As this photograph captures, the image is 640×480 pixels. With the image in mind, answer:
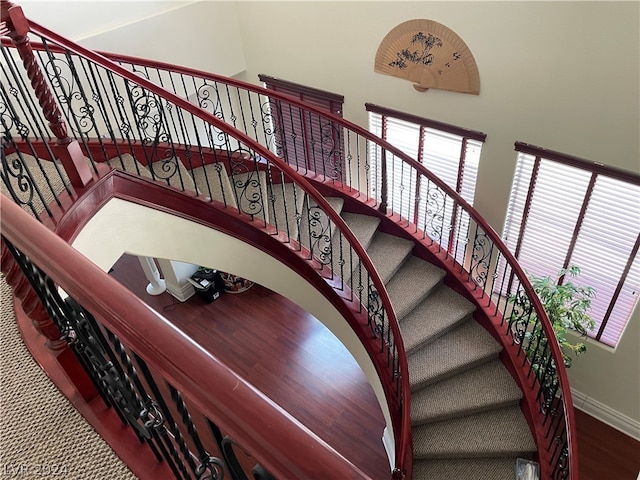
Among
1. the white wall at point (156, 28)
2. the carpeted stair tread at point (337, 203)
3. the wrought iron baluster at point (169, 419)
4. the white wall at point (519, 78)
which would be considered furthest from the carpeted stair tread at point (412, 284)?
the white wall at point (156, 28)

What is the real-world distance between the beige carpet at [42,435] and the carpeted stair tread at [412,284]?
333 centimetres

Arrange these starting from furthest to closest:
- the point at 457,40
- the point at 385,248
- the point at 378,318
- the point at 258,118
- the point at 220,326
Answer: the point at 258,118
the point at 220,326
the point at 385,248
the point at 457,40
the point at 378,318

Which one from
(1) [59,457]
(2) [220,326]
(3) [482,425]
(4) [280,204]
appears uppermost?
(1) [59,457]

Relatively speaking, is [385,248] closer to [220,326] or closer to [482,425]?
[482,425]

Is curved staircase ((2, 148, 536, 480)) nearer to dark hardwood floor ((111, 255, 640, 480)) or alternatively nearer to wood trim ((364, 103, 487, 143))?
wood trim ((364, 103, 487, 143))

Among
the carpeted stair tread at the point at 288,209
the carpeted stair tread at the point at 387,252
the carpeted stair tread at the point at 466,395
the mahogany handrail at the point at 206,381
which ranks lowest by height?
the carpeted stair tread at the point at 466,395

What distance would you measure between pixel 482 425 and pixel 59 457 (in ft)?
11.5

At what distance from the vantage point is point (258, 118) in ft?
24.5

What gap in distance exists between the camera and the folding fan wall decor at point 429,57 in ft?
16.0

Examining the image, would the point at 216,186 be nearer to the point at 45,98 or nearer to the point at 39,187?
the point at 39,187

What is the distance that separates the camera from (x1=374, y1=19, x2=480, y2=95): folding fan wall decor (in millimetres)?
4871

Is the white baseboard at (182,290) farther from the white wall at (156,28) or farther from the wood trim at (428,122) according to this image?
the wood trim at (428,122)

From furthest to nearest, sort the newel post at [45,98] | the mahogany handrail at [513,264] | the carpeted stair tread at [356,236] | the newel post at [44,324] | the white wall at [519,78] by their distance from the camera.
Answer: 1. the carpeted stair tread at [356,236]
2. the white wall at [519,78]
3. the mahogany handrail at [513,264]
4. the newel post at [45,98]
5. the newel post at [44,324]

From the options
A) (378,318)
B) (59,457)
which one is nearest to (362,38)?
(378,318)
